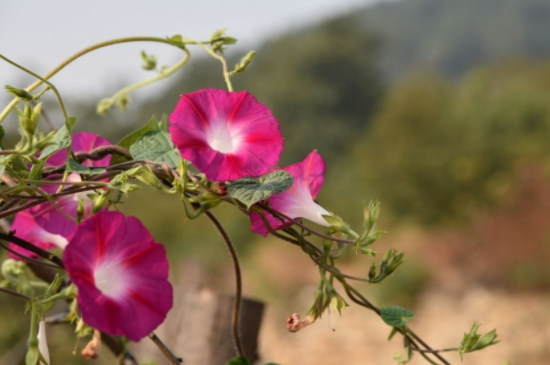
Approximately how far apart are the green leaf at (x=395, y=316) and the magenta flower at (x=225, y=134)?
0.40 feet

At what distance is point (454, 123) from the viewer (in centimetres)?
1027

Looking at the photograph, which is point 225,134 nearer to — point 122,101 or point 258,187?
point 258,187

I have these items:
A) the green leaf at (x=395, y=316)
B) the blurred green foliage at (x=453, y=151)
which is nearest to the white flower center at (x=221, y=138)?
the green leaf at (x=395, y=316)

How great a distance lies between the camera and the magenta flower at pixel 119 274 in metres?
0.26

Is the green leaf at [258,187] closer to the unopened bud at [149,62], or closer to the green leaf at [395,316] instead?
the green leaf at [395,316]

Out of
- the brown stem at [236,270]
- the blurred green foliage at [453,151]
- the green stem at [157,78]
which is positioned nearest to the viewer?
the brown stem at [236,270]

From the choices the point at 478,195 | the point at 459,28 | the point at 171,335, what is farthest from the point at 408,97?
the point at 459,28

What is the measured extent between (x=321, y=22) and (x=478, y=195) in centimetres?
920

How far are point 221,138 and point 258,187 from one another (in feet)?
0.11

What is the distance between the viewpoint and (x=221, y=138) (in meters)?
0.33

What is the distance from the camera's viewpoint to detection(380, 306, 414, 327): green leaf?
0.38 m

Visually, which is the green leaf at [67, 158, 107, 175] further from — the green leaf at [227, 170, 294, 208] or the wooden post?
the wooden post

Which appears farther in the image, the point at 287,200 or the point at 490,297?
the point at 490,297

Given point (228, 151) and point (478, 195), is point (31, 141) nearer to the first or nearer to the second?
point (228, 151)
